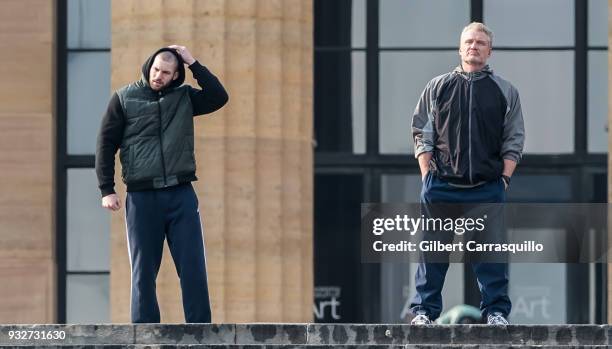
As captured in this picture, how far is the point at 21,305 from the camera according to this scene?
2116 centimetres

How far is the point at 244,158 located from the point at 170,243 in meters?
7.39

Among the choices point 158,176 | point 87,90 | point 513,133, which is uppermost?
point 87,90

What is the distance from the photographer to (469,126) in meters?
12.2

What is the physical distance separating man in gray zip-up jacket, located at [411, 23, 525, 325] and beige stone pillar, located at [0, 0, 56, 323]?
31.6 ft

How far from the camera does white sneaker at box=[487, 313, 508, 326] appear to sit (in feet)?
38.8

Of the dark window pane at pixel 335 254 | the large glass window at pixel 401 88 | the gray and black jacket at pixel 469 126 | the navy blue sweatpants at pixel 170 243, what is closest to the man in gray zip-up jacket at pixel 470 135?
the gray and black jacket at pixel 469 126

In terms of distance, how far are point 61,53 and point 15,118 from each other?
888 mm

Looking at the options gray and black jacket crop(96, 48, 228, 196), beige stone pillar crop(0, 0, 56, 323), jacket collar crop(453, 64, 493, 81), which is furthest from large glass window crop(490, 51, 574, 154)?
gray and black jacket crop(96, 48, 228, 196)

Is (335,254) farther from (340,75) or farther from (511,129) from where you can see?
(511,129)

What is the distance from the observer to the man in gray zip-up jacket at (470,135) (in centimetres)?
1216

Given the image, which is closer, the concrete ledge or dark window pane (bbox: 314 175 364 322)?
the concrete ledge

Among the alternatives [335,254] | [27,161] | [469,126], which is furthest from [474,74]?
[27,161]

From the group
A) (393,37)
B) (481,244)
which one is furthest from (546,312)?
(481,244)

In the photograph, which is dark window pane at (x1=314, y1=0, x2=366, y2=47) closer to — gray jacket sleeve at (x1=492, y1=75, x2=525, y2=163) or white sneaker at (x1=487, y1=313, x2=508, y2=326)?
gray jacket sleeve at (x1=492, y1=75, x2=525, y2=163)
